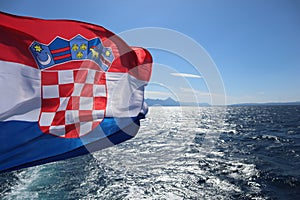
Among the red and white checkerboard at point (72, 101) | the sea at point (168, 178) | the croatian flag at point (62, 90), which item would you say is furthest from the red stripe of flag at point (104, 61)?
the sea at point (168, 178)

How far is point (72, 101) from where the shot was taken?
10.2ft

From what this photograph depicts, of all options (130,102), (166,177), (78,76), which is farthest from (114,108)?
(166,177)

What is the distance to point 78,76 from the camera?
3189 mm

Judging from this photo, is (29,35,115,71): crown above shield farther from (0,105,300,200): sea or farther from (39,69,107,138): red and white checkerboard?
(0,105,300,200): sea

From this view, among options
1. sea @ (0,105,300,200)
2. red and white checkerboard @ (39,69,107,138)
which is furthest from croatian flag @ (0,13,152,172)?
sea @ (0,105,300,200)

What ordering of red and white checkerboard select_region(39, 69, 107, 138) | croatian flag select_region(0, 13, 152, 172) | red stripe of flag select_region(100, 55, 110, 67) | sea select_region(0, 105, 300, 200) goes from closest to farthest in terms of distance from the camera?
croatian flag select_region(0, 13, 152, 172) < red and white checkerboard select_region(39, 69, 107, 138) < red stripe of flag select_region(100, 55, 110, 67) < sea select_region(0, 105, 300, 200)

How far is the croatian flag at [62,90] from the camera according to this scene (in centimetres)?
260

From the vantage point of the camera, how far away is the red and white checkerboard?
9.37 feet

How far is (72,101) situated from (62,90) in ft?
0.81

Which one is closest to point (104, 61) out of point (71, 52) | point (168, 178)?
point (71, 52)

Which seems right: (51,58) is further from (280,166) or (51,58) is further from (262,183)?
(280,166)

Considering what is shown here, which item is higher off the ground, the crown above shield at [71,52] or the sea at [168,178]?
the crown above shield at [71,52]

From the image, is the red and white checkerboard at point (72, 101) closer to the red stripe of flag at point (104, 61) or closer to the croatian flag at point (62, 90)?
the croatian flag at point (62, 90)

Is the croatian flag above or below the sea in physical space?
above
